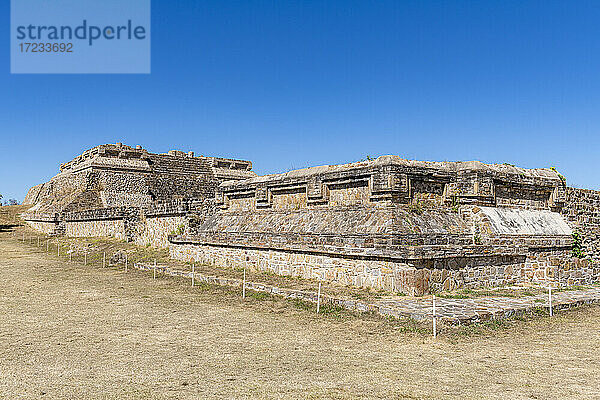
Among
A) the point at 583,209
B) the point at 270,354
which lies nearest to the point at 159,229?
the point at 270,354

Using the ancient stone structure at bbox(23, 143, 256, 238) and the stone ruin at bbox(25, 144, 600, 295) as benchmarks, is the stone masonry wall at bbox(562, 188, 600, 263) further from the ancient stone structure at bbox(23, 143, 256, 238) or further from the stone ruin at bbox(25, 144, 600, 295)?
the ancient stone structure at bbox(23, 143, 256, 238)

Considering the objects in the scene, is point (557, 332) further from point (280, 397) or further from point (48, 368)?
point (48, 368)

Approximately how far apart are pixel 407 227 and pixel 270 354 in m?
5.70

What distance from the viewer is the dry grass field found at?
5168 millimetres

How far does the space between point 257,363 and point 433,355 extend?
94.7 inches

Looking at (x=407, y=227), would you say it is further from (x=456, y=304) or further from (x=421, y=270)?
(x=456, y=304)

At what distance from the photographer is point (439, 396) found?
16.3ft

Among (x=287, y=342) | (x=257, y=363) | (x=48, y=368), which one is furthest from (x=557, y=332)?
(x=48, y=368)

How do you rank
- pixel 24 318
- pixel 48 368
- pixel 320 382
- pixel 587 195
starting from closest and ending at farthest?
pixel 320 382 < pixel 48 368 < pixel 24 318 < pixel 587 195

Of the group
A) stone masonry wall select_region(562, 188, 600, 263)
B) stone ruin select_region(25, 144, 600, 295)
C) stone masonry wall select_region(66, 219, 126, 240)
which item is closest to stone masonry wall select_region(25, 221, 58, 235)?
stone masonry wall select_region(66, 219, 126, 240)

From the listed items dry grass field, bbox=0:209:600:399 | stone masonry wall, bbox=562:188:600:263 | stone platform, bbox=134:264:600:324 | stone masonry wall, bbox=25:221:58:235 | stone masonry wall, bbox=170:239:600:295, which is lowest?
dry grass field, bbox=0:209:600:399

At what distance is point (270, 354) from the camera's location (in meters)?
6.50

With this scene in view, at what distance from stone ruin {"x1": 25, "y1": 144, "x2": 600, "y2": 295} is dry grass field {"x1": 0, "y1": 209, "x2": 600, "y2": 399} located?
2103 millimetres

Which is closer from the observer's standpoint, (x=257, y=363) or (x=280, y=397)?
(x=280, y=397)
